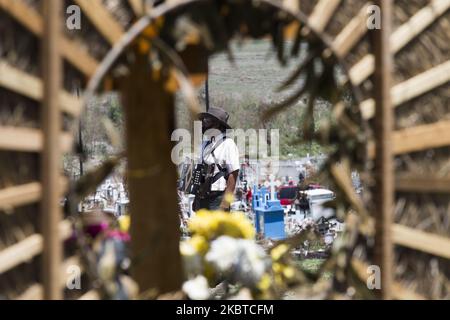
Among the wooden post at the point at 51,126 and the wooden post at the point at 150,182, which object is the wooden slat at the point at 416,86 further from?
the wooden post at the point at 51,126

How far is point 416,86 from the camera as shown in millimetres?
1471

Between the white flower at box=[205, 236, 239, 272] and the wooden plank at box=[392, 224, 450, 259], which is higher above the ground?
the wooden plank at box=[392, 224, 450, 259]

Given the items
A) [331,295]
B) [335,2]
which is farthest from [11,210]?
[335,2]

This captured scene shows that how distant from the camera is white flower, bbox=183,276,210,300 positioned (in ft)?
4.84

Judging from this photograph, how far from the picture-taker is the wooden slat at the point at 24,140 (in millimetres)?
1230

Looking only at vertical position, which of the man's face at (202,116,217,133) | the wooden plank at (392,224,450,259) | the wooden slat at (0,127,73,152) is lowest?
the wooden plank at (392,224,450,259)

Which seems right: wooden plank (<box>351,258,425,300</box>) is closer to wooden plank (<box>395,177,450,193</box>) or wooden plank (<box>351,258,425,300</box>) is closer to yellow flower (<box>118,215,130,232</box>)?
wooden plank (<box>395,177,450,193</box>)

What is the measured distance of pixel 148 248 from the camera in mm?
1499

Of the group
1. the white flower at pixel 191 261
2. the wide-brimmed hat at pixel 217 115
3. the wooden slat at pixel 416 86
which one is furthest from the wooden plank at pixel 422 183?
the wide-brimmed hat at pixel 217 115

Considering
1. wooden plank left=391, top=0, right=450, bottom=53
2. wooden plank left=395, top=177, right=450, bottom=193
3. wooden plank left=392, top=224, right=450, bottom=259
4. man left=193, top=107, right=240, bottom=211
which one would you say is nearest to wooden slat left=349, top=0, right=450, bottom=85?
wooden plank left=391, top=0, right=450, bottom=53

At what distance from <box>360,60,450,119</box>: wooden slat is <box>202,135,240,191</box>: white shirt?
1771 millimetres

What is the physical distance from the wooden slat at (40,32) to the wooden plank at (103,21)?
0.18 feet

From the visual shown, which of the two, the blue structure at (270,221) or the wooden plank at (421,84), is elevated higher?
the wooden plank at (421,84)
